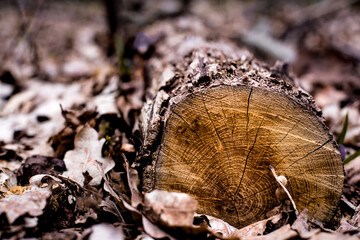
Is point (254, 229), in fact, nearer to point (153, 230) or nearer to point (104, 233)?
point (153, 230)

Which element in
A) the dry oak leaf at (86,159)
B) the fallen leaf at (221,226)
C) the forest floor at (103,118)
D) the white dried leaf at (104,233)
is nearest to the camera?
the white dried leaf at (104,233)

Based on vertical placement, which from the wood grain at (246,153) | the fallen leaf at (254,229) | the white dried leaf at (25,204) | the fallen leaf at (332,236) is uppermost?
the wood grain at (246,153)

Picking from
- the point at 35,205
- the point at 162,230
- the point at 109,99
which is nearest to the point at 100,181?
the point at 35,205

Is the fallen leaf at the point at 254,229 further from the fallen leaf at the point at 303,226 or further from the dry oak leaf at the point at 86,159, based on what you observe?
the dry oak leaf at the point at 86,159

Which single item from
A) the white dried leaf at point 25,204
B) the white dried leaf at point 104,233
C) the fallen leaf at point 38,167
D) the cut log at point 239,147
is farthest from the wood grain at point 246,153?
the fallen leaf at point 38,167

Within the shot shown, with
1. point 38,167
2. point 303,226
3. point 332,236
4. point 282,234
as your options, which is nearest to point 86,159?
point 38,167

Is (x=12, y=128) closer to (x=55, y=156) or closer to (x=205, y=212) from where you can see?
(x=55, y=156)

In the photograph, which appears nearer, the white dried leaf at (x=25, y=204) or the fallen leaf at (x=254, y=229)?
the white dried leaf at (x=25, y=204)
